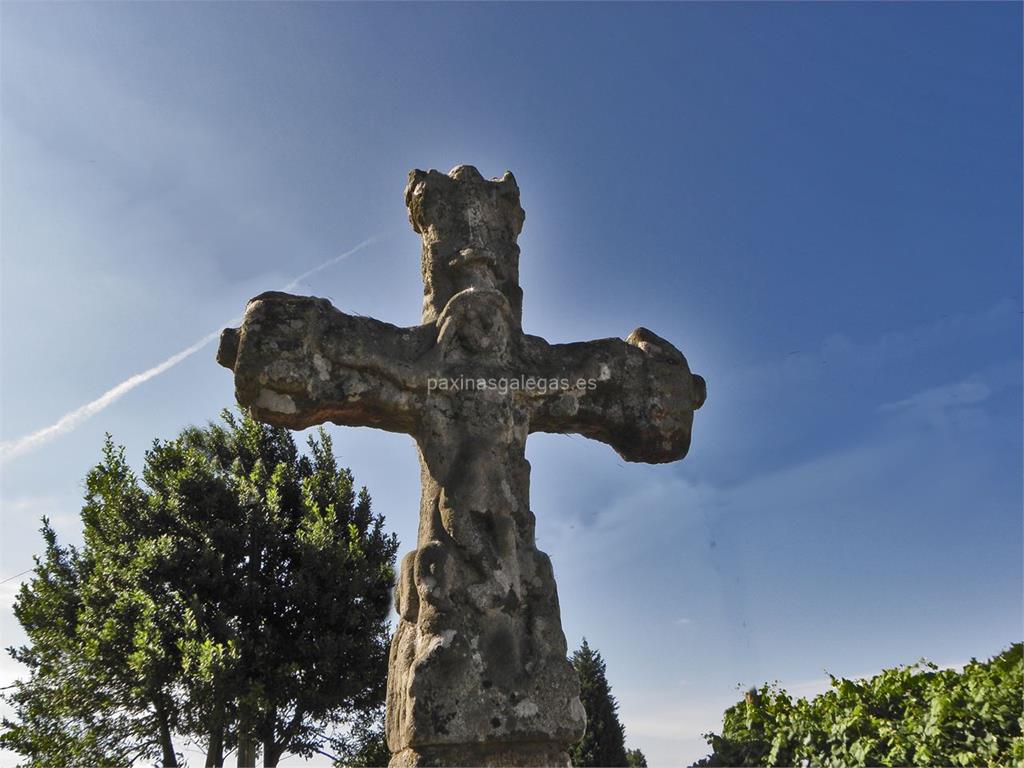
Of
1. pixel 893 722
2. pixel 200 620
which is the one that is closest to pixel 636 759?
pixel 200 620

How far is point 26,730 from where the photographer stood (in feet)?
40.0

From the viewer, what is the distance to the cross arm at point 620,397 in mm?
4211

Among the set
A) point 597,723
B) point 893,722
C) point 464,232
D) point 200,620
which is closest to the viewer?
point 464,232

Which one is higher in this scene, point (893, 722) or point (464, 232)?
point (464, 232)

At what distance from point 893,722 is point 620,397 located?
336 cm

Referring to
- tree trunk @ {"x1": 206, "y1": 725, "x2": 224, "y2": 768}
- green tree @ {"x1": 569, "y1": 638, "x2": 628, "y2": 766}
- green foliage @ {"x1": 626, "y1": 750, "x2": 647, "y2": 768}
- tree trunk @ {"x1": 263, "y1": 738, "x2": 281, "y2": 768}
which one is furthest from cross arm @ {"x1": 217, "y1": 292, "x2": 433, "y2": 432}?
green foliage @ {"x1": 626, "y1": 750, "x2": 647, "y2": 768}

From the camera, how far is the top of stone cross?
416 centimetres

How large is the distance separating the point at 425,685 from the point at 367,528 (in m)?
11.6

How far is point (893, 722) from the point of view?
547 cm

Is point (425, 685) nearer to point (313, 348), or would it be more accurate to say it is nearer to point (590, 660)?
point (313, 348)

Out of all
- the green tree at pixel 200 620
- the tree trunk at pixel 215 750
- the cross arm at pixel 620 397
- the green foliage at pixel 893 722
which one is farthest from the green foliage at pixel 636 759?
the cross arm at pixel 620 397

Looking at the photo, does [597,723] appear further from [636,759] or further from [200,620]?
[200,620]

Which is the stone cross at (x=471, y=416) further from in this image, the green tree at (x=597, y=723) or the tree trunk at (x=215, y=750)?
the green tree at (x=597, y=723)

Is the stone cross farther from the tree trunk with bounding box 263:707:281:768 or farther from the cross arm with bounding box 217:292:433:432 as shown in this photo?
the tree trunk with bounding box 263:707:281:768
